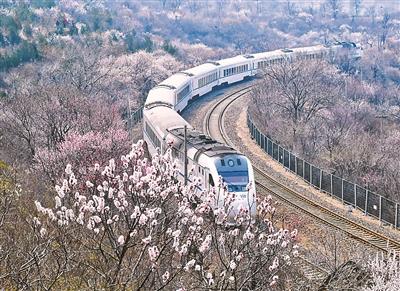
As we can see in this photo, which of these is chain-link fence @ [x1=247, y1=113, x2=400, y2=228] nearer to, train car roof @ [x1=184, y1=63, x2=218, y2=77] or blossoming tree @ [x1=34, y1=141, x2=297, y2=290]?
blossoming tree @ [x1=34, y1=141, x2=297, y2=290]

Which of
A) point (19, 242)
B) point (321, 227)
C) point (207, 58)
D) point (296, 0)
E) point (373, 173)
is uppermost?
point (19, 242)

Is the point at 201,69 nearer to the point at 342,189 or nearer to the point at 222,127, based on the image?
the point at 222,127

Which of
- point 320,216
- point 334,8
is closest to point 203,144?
point 320,216

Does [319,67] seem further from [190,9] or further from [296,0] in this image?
[296,0]

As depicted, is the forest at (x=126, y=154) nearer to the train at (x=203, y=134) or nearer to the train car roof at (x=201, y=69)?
the train at (x=203, y=134)

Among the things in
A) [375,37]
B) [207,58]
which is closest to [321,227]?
[207,58]

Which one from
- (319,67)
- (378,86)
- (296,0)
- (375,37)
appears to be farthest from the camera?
(296,0)
